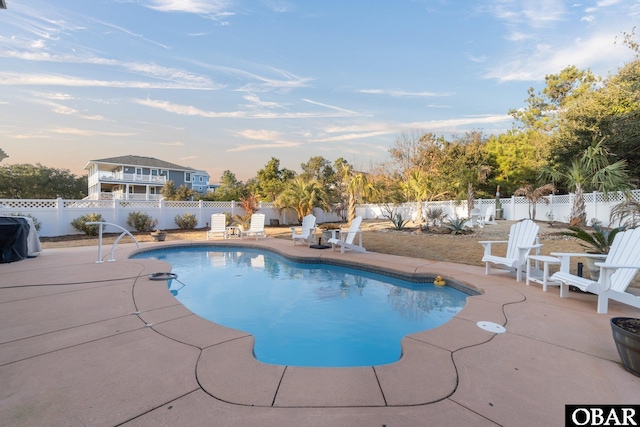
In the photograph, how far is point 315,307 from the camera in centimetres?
471

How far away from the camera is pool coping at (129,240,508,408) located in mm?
1804

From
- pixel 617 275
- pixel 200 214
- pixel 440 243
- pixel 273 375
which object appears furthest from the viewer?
pixel 200 214

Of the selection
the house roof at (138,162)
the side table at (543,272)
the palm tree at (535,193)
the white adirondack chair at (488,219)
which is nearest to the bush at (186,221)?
the white adirondack chair at (488,219)

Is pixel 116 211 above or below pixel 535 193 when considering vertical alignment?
below

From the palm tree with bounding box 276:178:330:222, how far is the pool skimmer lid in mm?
14459

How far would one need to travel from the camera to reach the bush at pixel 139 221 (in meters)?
13.0

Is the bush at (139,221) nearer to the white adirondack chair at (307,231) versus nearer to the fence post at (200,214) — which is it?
the fence post at (200,214)

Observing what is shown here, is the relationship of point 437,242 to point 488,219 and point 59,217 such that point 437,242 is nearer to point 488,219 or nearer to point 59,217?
point 488,219

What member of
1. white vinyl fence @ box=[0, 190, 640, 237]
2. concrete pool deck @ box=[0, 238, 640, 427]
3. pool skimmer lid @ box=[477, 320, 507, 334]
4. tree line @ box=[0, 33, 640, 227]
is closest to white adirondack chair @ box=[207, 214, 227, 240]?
white vinyl fence @ box=[0, 190, 640, 237]

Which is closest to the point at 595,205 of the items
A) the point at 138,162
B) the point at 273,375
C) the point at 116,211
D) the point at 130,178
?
the point at 273,375

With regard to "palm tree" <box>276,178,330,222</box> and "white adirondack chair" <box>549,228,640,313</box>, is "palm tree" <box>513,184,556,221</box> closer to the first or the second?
"palm tree" <box>276,178,330,222</box>

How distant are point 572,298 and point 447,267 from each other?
221cm

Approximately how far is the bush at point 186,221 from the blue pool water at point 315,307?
7.73 metres

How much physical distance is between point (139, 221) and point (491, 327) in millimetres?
14021
